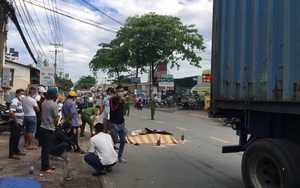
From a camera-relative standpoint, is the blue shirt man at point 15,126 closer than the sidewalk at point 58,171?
No

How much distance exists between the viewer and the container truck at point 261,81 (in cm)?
413

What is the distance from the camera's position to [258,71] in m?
4.71

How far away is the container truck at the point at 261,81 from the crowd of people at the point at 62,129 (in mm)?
2456

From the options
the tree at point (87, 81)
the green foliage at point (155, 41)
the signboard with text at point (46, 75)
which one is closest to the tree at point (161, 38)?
the green foliage at point (155, 41)

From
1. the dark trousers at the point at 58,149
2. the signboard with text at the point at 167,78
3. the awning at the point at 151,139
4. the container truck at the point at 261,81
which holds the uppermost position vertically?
the signboard with text at the point at 167,78

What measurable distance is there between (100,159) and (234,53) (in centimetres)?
336

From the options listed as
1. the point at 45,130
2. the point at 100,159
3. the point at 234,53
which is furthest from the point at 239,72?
the point at 45,130

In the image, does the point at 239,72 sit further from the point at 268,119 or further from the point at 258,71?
the point at 268,119

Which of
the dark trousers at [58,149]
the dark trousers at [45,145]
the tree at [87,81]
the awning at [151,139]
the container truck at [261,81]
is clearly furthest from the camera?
the tree at [87,81]

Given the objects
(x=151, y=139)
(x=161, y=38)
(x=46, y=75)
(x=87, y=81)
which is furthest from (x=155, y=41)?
(x=87, y=81)

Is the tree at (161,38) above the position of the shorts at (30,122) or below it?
above

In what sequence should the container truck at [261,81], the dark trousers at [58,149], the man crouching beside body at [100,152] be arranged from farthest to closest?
the dark trousers at [58,149] → the man crouching beside body at [100,152] → the container truck at [261,81]

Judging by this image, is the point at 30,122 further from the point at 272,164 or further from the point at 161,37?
the point at 161,37

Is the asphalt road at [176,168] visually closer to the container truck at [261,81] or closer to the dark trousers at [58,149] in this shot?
the container truck at [261,81]
